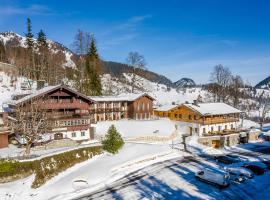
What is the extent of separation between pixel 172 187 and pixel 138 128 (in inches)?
1059

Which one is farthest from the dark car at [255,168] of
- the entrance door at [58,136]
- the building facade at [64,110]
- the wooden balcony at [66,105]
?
the entrance door at [58,136]

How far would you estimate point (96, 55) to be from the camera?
255 ft

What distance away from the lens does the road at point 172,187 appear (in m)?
32.0

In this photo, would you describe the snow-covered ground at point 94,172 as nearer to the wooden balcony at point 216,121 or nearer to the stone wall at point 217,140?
the stone wall at point 217,140

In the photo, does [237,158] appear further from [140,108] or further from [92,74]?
[92,74]

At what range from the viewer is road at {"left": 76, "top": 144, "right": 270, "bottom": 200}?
3203 cm

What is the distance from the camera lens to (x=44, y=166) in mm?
35844

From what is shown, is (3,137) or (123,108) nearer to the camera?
(3,137)

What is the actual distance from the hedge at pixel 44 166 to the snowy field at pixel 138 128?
15.6 m

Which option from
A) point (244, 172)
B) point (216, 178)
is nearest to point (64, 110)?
point (216, 178)

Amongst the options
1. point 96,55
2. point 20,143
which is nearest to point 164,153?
point 20,143

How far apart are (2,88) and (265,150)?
7064 centimetres

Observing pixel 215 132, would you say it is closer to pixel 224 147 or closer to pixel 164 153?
pixel 224 147

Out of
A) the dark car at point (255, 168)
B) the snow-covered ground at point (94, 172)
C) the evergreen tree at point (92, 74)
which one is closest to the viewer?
the snow-covered ground at point (94, 172)
